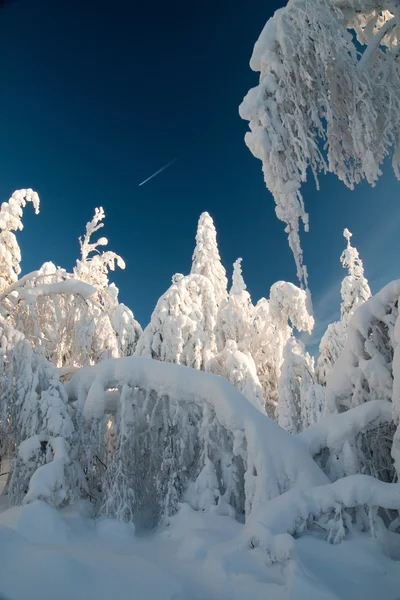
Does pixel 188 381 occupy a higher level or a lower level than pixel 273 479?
higher

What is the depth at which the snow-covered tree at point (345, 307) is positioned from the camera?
1991 centimetres

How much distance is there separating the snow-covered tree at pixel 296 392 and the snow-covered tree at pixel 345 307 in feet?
8.09

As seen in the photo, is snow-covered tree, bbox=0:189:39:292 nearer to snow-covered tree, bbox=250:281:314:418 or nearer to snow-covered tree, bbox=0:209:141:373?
snow-covered tree, bbox=0:209:141:373

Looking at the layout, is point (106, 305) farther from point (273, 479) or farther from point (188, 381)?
→ point (273, 479)

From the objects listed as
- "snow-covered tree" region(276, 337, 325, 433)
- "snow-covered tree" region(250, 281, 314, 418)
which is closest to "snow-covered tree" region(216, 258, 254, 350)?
"snow-covered tree" region(250, 281, 314, 418)

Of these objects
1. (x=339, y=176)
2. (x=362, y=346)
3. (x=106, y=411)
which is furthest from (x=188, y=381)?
(x=339, y=176)

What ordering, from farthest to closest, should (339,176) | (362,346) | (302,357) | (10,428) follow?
(302,357)
(10,428)
(362,346)
(339,176)

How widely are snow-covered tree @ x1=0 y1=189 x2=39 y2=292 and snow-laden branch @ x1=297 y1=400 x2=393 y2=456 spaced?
1040 cm

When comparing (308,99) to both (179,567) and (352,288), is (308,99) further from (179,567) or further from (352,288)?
(352,288)

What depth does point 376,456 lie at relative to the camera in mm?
4797

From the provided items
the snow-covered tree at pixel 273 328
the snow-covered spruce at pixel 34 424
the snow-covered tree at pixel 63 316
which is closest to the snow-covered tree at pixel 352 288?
the snow-covered tree at pixel 273 328

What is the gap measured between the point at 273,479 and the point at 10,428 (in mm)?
4057

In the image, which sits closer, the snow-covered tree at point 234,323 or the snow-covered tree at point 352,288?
the snow-covered tree at point 234,323

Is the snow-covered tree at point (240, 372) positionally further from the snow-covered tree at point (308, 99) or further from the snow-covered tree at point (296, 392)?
the snow-covered tree at point (308, 99)
